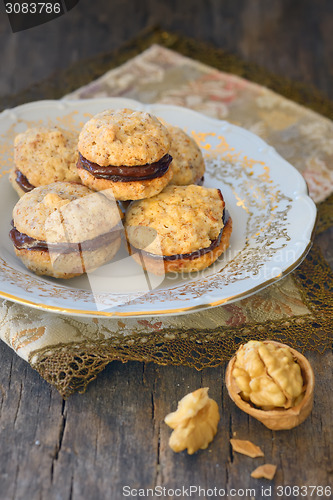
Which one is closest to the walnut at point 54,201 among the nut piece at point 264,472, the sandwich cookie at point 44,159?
the sandwich cookie at point 44,159

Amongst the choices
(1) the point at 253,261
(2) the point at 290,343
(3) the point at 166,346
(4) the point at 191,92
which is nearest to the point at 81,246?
(3) the point at 166,346

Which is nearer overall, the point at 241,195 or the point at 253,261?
the point at 253,261

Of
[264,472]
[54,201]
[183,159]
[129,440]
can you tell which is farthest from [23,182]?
[264,472]

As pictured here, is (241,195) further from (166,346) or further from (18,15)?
(18,15)

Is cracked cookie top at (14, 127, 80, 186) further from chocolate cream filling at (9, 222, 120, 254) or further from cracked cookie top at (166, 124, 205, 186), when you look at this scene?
cracked cookie top at (166, 124, 205, 186)

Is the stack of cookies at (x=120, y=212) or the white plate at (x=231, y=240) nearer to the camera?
the white plate at (x=231, y=240)

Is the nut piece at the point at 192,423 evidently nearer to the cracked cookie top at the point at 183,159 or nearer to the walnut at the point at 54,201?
the walnut at the point at 54,201

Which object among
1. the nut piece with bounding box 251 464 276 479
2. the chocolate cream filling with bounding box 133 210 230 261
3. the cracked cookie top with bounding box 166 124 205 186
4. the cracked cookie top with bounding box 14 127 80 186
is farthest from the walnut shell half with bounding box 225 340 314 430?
the cracked cookie top with bounding box 14 127 80 186
